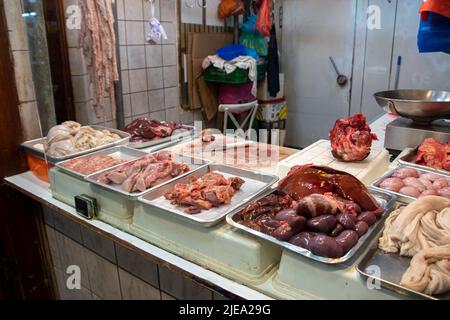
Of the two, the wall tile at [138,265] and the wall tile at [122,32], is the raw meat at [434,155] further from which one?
the wall tile at [122,32]

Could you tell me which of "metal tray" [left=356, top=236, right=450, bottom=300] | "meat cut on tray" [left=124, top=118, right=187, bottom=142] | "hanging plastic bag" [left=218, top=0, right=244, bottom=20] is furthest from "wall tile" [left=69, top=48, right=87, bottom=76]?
"metal tray" [left=356, top=236, right=450, bottom=300]

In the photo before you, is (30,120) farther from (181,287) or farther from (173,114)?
(173,114)

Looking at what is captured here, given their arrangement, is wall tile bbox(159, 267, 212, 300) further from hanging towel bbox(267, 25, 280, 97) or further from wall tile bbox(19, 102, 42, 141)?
hanging towel bbox(267, 25, 280, 97)

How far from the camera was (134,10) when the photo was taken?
3.20m

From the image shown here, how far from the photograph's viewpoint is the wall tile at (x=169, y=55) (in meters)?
3.62

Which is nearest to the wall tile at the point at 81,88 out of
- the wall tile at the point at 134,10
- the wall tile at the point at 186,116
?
the wall tile at the point at 134,10

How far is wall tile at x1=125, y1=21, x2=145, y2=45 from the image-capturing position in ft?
10.5

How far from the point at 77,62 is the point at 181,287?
1.85 metres

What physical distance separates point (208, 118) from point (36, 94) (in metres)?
2.50

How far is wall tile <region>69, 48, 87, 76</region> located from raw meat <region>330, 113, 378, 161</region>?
1835 mm

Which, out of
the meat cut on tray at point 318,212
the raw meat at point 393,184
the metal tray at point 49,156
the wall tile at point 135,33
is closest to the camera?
the meat cut on tray at point 318,212

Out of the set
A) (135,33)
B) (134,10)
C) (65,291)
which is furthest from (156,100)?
(65,291)

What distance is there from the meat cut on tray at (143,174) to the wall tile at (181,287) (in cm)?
40
